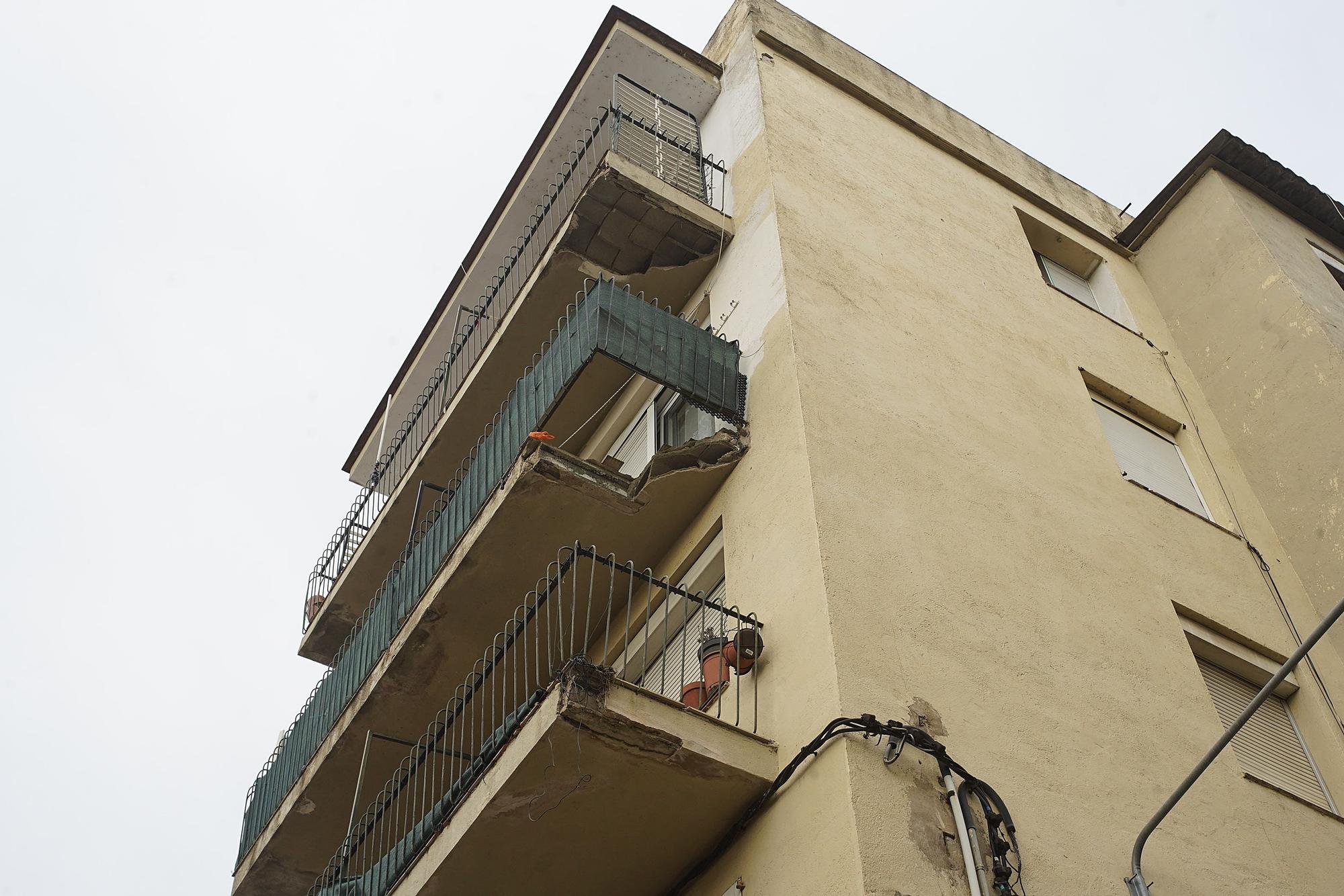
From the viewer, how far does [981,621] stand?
8977 mm

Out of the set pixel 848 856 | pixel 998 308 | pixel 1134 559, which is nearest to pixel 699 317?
pixel 998 308

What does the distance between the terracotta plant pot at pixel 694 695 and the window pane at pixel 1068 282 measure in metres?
7.96

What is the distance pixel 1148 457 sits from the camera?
12.7 meters

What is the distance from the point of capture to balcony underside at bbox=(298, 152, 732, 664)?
12.8 m

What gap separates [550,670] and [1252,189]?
10693mm

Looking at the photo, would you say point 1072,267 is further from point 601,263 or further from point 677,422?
point 677,422

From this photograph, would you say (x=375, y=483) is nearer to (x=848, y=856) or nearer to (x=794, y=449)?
(x=794, y=449)

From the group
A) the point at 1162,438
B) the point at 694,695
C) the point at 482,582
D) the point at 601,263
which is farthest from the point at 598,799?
the point at 1162,438

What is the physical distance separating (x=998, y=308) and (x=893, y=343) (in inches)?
88.3

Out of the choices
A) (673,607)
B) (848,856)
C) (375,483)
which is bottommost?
(375,483)

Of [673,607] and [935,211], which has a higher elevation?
[935,211]

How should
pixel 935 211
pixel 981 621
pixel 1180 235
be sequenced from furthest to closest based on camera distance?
pixel 1180 235, pixel 935 211, pixel 981 621

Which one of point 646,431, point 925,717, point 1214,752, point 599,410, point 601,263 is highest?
point 1214,752

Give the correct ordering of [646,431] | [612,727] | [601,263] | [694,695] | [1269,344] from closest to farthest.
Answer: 1. [612,727]
2. [694,695]
3. [646,431]
4. [601,263]
5. [1269,344]
